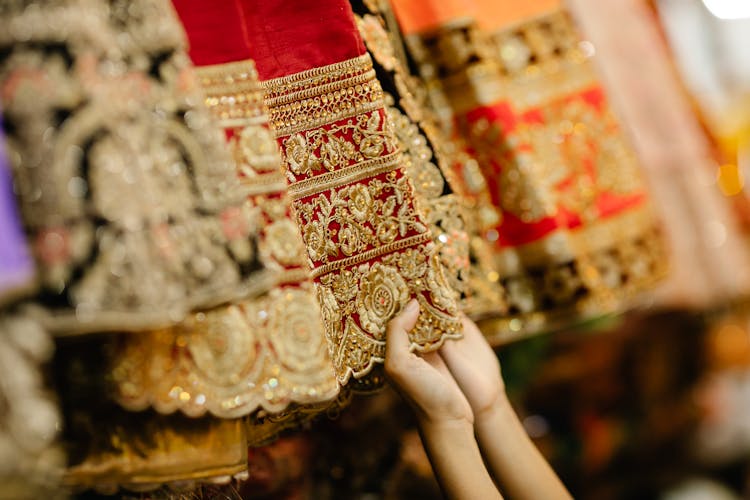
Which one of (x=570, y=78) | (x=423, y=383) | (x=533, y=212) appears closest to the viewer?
(x=423, y=383)

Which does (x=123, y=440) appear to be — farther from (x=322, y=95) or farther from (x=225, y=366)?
(x=322, y=95)

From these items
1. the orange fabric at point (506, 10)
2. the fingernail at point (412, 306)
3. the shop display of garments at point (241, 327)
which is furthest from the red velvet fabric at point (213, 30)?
the orange fabric at point (506, 10)

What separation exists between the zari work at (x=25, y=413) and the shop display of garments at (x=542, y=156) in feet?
1.91

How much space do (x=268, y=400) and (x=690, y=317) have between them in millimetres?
1514

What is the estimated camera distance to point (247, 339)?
525 mm

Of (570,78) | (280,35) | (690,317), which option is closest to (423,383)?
(280,35)

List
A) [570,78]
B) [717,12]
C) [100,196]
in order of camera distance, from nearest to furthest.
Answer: [100,196] < [570,78] < [717,12]

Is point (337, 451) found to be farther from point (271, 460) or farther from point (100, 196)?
point (100, 196)

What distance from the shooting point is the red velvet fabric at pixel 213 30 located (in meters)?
0.61

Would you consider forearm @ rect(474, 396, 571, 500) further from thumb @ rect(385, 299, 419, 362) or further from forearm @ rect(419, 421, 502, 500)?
thumb @ rect(385, 299, 419, 362)

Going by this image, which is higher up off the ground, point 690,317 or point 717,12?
point 717,12

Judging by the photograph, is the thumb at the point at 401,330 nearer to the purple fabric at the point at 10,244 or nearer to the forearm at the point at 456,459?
the forearm at the point at 456,459

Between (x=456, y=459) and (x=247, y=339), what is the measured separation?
0.85 ft

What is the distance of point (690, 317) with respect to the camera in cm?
182
